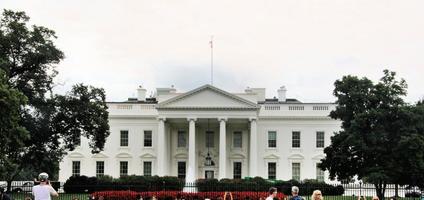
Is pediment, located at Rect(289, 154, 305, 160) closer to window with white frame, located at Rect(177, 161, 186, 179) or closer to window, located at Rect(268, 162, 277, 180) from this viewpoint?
window, located at Rect(268, 162, 277, 180)

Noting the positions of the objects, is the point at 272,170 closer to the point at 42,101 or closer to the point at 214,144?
the point at 214,144

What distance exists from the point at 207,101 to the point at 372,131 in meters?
24.5

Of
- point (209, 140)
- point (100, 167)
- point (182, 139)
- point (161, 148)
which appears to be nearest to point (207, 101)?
point (209, 140)

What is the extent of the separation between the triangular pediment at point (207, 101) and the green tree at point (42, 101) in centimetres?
1395

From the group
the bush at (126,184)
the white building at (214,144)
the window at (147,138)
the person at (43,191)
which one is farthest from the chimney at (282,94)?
the person at (43,191)

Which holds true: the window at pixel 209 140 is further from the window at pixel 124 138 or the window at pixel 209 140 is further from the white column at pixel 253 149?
the window at pixel 124 138

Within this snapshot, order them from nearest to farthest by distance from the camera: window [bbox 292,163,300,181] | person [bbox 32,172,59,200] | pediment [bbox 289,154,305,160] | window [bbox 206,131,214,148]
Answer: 1. person [bbox 32,172,59,200]
2. window [bbox 206,131,214,148]
3. pediment [bbox 289,154,305,160]
4. window [bbox 292,163,300,181]

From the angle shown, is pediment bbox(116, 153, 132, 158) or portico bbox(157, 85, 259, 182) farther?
pediment bbox(116, 153, 132, 158)

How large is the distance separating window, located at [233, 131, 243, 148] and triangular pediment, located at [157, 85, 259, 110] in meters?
5.55

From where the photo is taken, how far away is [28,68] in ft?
156

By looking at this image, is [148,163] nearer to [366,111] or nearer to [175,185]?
[175,185]

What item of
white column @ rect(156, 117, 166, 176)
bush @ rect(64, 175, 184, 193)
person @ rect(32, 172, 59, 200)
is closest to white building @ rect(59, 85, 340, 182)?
white column @ rect(156, 117, 166, 176)

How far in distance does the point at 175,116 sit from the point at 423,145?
29216mm

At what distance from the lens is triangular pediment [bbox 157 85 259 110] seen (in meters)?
65.6
